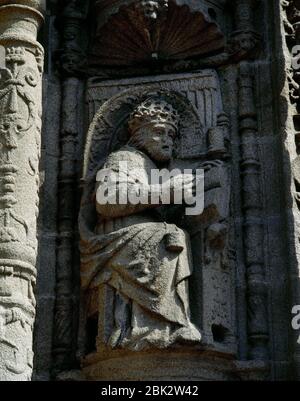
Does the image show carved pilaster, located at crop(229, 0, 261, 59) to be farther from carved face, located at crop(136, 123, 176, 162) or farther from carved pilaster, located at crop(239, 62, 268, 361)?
carved face, located at crop(136, 123, 176, 162)

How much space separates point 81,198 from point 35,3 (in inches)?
56.2

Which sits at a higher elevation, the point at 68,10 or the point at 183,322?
the point at 68,10

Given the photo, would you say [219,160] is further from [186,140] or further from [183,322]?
[183,322]

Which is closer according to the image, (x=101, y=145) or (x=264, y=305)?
(x=264, y=305)

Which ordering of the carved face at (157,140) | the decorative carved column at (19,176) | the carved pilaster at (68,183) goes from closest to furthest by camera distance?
the decorative carved column at (19,176) → the carved pilaster at (68,183) → the carved face at (157,140)

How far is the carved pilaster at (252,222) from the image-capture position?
6.93 metres

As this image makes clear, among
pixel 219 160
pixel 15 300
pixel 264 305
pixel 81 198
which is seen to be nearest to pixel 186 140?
pixel 219 160

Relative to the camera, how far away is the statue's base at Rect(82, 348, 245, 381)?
6.72m

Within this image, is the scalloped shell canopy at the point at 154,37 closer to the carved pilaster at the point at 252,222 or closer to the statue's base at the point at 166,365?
the carved pilaster at the point at 252,222

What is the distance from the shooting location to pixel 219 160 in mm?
7352

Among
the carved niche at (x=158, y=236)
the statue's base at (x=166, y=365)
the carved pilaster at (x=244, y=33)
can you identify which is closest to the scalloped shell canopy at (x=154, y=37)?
the carved pilaster at (x=244, y=33)

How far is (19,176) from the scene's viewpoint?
22.7 feet
